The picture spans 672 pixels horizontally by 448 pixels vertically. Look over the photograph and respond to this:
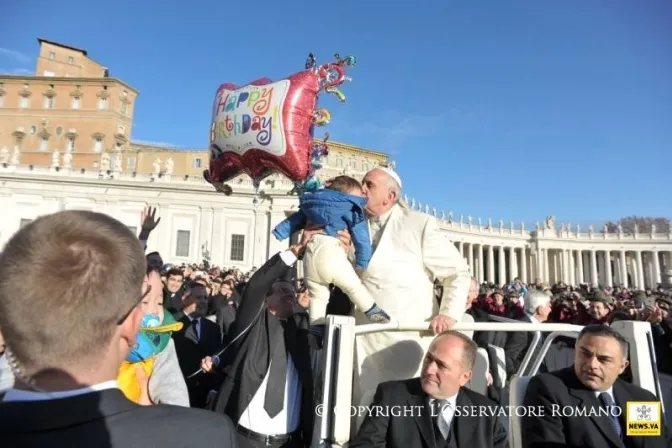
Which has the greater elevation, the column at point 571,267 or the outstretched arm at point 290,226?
the column at point 571,267

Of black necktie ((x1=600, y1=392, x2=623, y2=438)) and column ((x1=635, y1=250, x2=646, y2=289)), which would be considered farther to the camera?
column ((x1=635, y1=250, x2=646, y2=289))

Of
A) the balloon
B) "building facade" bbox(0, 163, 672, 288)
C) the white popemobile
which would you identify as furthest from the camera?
"building facade" bbox(0, 163, 672, 288)

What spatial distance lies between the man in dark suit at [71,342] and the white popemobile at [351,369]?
4.97ft

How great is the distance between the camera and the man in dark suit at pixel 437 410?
2.58 m

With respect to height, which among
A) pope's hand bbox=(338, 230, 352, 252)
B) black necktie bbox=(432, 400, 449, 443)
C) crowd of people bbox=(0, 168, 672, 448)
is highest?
pope's hand bbox=(338, 230, 352, 252)

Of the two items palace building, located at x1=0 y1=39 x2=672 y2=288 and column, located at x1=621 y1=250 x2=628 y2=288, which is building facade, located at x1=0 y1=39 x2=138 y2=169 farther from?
column, located at x1=621 y1=250 x2=628 y2=288

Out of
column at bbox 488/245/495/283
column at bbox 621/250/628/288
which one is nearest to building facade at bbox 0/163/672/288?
column at bbox 488/245/495/283

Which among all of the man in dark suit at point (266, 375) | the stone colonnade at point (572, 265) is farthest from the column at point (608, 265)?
the man in dark suit at point (266, 375)

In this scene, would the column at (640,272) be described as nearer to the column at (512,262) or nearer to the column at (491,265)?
the column at (512,262)

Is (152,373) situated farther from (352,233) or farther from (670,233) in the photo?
(670,233)

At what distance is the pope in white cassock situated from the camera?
3.09m

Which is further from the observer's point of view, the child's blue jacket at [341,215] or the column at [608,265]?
the column at [608,265]

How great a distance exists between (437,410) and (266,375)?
1.22m

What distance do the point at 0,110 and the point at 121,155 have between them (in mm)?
15150
